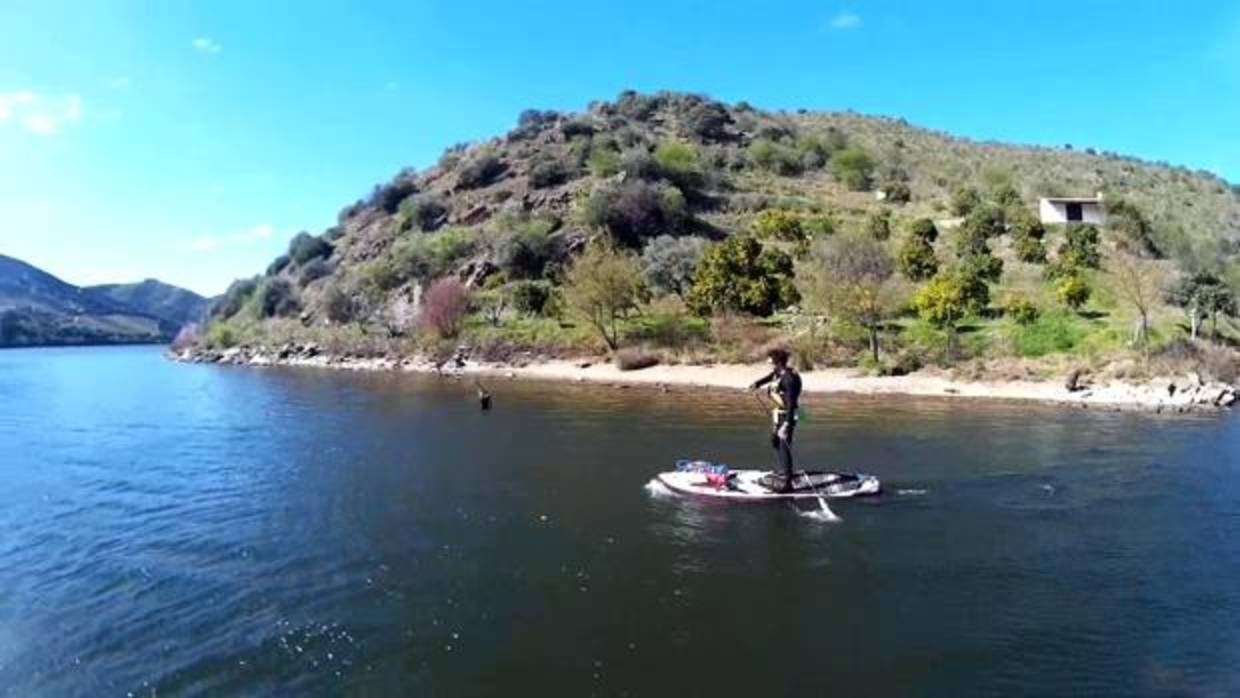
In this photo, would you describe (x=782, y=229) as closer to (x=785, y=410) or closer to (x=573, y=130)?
(x=573, y=130)

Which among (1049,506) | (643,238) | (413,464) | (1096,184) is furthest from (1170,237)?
(413,464)

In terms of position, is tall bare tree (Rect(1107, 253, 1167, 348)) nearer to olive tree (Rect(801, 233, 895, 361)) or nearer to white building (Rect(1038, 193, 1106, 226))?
olive tree (Rect(801, 233, 895, 361))

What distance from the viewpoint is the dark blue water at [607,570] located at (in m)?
12.5

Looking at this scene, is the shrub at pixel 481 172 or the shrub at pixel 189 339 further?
the shrub at pixel 481 172

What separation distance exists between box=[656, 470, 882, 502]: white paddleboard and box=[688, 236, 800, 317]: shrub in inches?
1707

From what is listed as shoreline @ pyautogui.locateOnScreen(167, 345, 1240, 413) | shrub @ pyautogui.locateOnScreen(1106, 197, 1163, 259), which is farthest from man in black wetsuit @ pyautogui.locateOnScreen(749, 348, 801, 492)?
shrub @ pyautogui.locateOnScreen(1106, 197, 1163, 259)

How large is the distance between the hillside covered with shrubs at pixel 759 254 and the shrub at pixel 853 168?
371 mm

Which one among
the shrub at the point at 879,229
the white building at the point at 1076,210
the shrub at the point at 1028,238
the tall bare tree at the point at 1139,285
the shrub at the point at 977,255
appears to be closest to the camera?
the tall bare tree at the point at 1139,285

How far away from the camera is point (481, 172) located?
127m

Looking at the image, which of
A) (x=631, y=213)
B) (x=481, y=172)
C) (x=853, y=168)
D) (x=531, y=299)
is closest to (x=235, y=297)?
(x=481, y=172)

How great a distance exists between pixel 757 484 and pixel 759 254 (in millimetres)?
49166

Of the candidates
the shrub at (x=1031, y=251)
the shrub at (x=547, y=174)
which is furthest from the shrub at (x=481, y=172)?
the shrub at (x=1031, y=251)

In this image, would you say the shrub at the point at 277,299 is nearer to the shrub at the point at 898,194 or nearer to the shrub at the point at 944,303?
the shrub at the point at 898,194

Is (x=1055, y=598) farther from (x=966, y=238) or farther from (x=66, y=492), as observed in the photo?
(x=966, y=238)
